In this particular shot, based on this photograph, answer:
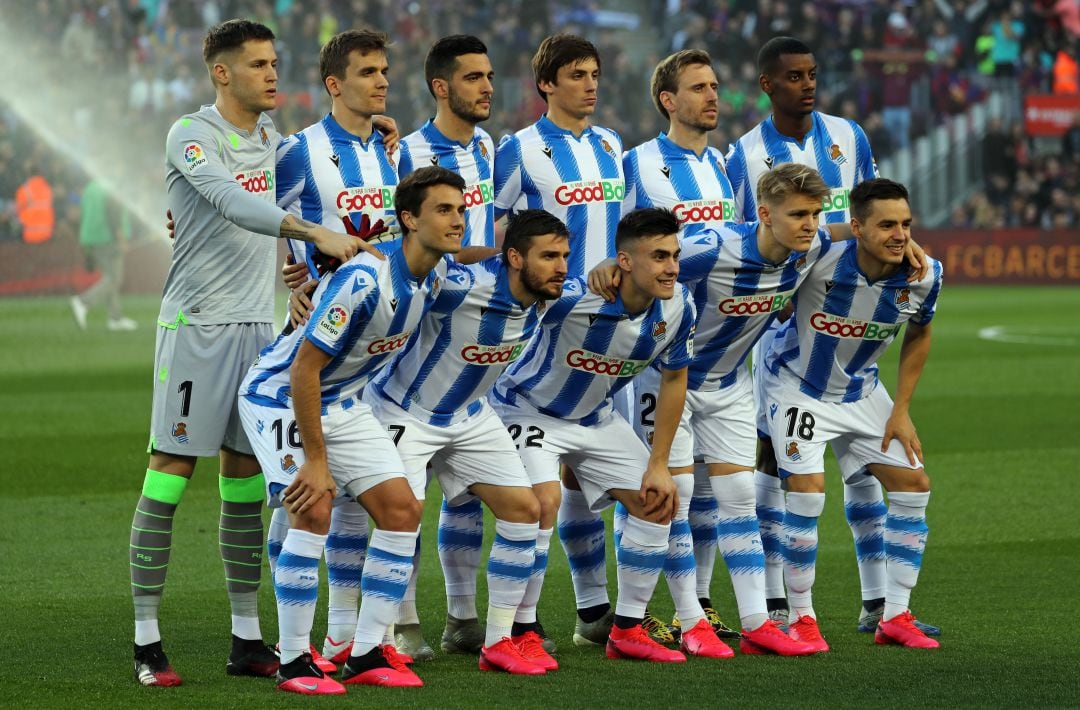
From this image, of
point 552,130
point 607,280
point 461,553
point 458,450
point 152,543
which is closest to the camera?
point 152,543

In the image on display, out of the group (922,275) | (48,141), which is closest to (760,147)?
(922,275)

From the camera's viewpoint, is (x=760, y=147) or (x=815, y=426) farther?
(x=760, y=147)

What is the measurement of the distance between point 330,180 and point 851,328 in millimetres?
2054

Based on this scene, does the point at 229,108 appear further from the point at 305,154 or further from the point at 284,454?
the point at 284,454

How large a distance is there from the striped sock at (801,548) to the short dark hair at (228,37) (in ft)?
8.59

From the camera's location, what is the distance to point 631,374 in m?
6.01

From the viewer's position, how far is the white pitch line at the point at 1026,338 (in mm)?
18719

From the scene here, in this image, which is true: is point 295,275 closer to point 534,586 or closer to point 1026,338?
point 534,586

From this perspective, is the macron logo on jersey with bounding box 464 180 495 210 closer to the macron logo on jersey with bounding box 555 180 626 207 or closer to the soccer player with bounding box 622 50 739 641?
the macron logo on jersey with bounding box 555 180 626 207

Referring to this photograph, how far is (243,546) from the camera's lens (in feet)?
18.5

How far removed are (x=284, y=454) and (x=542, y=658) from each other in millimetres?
1162

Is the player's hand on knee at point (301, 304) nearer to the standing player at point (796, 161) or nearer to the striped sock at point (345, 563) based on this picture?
the striped sock at point (345, 563)

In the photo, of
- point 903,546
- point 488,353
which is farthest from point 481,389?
point 903,546

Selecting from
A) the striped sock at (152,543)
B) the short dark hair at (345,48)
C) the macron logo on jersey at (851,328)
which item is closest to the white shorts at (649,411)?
the macron logo on jersey at (851,328)
